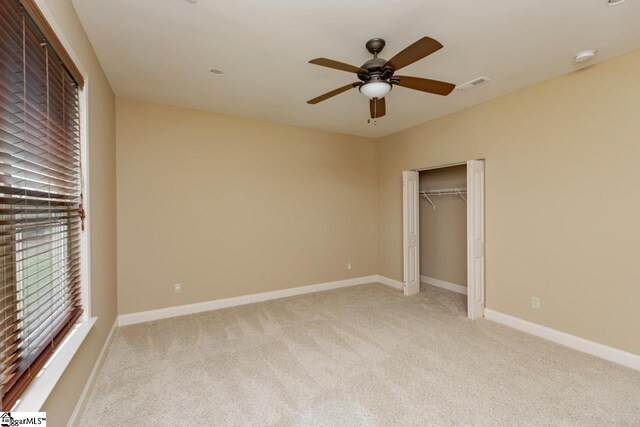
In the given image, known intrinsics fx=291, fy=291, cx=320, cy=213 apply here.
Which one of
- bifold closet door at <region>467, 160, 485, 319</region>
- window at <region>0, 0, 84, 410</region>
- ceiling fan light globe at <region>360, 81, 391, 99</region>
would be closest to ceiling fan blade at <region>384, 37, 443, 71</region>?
ceiling fan light globe at <region>360, 81, 391, 99</region>

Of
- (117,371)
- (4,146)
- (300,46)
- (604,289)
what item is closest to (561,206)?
(604,289)

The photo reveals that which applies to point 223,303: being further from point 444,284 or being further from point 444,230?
point 444,230

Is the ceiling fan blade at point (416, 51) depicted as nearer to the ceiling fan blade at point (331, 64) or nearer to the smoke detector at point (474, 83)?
the ceiling fan blade at point (331, 64)

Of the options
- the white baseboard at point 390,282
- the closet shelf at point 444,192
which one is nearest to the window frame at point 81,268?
the white baseboard at point 390,282

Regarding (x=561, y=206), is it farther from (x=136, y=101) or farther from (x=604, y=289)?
(x=136, y=101)

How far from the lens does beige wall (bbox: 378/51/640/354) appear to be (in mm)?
2600

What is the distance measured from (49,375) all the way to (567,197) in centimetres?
426

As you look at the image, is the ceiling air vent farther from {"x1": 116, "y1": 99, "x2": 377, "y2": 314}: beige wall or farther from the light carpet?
the light carpet

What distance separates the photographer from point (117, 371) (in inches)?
98.2

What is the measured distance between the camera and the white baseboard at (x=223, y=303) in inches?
141

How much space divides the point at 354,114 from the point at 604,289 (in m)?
3.37

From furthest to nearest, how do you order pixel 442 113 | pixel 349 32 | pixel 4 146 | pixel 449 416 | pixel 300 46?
1. pixel 442 113
2. pixel 300 46
3. pixel 349 32
4. pixel 449 416
5. pixel 4 146

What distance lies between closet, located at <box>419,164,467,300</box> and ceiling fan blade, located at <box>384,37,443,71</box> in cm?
302

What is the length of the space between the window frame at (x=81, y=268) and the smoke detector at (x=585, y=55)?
3849 mm
